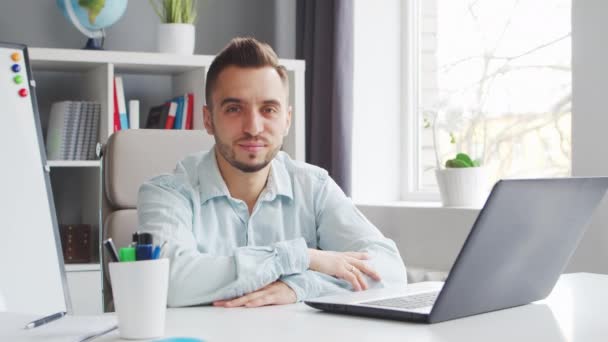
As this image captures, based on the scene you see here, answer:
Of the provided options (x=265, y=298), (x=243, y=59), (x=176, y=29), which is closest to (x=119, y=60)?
(x=176, y=29)

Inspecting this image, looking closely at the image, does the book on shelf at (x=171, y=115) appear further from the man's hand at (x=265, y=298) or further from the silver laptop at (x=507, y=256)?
the silver laptop at (x=507, y=256)

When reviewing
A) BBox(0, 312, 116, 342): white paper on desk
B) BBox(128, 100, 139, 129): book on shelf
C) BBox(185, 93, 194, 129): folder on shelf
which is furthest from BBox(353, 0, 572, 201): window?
BBox(0, 312, 116, 342): white paper on desk

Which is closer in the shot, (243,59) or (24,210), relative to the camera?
(243,59)

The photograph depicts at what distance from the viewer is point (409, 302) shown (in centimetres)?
128

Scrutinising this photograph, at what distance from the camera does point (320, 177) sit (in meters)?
1.94

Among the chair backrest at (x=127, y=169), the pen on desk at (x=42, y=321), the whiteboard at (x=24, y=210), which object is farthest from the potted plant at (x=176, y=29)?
the pen on desk at (x=42, y=321)

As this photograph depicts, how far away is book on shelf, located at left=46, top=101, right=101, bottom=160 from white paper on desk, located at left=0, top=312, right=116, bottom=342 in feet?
6.89

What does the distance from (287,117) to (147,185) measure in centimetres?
33

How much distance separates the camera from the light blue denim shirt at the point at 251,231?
1.50 meters

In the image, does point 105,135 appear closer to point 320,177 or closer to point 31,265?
point 31,265

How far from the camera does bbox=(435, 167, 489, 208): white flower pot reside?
284 centimetres

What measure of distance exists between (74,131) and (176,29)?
22.0 inches

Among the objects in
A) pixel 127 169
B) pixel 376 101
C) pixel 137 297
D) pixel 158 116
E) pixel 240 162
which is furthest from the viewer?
pixel 376 101

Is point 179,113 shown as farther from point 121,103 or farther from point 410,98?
point 410,98
